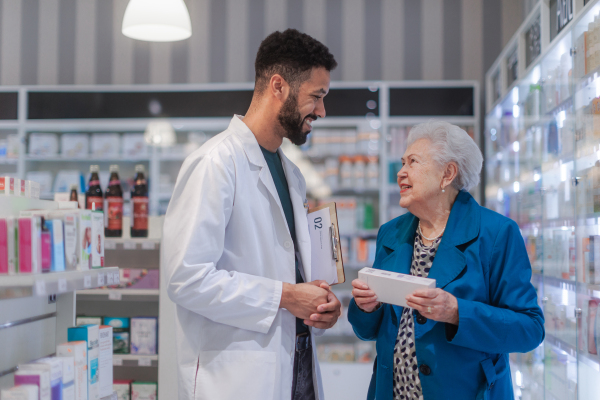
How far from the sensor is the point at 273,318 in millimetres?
1683

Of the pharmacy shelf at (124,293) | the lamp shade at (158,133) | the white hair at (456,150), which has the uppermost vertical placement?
the lamp shade at (158,133)

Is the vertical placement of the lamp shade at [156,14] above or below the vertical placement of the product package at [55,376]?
above

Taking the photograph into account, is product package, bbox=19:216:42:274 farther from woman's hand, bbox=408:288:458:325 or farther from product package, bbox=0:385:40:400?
woman's hand, bbox=408:288:458:325

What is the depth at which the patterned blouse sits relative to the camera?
180cm

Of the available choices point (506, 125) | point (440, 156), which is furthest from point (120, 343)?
point (506, 125)

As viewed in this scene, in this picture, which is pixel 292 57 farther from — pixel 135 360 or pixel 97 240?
pixel 135 360

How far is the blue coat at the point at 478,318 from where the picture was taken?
166cm

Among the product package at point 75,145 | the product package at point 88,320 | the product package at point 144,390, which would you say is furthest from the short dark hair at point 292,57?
the product package at point 75,145

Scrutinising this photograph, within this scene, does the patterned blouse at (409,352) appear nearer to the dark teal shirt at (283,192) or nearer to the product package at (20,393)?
the dark teal shirt at (283,192)

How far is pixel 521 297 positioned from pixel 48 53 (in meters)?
6.31

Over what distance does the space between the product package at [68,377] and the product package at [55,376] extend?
0.8 inches

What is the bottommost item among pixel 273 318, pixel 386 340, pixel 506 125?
pixel 386 340

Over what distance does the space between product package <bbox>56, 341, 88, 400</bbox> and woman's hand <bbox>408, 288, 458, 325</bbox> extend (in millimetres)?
1082

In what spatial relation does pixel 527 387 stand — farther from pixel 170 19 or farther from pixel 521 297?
pixel 170 19
